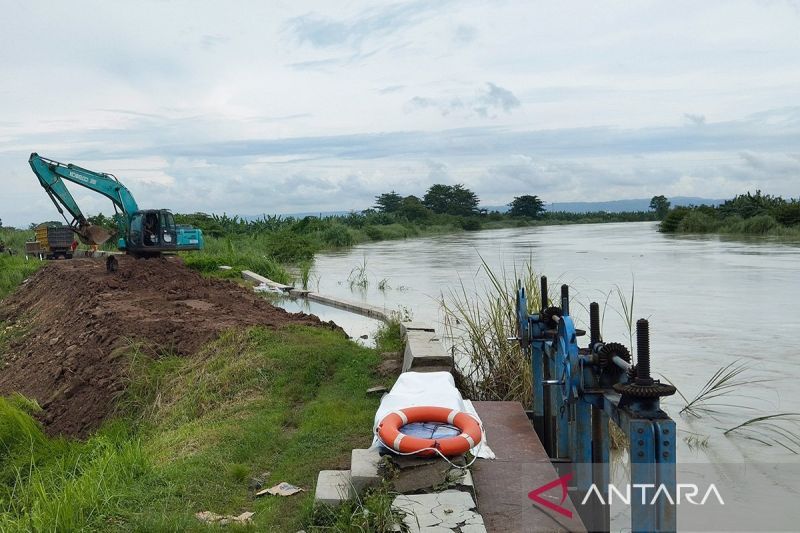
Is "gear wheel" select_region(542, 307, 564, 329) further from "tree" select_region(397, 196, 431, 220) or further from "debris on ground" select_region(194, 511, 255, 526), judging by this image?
"tree" select_region(397, 196, 431, 220)

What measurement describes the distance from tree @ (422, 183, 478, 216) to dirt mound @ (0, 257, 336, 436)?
58.6 metres

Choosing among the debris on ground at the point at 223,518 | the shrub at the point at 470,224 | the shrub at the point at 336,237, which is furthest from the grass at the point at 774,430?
the shrub at the point at 470,224

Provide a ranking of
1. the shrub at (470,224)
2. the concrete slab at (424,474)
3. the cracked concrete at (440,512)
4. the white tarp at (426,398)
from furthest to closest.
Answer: the shrub at (470,224) < the white tarp at (426,398) < the concrete slab at (424,474) < the cracked concrete at (440,512)

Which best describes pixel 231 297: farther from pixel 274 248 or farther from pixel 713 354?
pixel 274 248

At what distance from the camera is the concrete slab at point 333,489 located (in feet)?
14.9

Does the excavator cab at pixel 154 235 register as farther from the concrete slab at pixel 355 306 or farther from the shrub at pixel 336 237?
the shrub at pixel 336 237

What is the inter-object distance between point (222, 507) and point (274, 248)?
2512cm

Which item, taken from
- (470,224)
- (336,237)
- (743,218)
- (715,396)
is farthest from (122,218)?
(470,224)

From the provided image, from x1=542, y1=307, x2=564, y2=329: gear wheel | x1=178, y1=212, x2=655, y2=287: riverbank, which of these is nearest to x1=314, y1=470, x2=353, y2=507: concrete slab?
x1=542, y1=307, x2=564, y2=329: gear wheel

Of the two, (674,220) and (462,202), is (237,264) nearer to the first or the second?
(674,220)

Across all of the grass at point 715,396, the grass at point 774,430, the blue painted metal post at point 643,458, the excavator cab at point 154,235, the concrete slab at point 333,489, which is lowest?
the grass at point 774,430

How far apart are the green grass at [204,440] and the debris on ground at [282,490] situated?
75 mm

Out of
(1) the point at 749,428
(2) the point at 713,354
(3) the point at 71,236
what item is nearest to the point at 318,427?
(1) the point at 749,428

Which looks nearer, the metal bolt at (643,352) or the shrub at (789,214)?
the metal bolt at (643,352)
